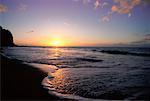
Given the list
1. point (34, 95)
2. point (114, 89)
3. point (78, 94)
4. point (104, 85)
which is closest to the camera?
point (34, 95)

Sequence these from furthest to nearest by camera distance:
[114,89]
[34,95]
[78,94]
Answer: [114,89]
[78,94]
[34,95]

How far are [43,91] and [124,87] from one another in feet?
8.77

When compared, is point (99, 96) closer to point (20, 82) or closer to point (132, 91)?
point (132, 91)


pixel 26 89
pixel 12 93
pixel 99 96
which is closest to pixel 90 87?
→ pixel 99 96

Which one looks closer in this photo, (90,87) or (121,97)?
(121,97)

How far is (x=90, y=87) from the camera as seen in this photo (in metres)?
6.55

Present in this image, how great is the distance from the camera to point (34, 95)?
17.5 ft

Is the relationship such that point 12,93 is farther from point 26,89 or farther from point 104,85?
point 104,85

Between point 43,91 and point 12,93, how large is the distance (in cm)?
86

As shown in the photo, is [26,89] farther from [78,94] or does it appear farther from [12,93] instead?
[78,94]

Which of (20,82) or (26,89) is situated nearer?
(26,89)

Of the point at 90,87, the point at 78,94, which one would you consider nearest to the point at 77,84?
the point at 90,87

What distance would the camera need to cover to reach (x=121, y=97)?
5.38m

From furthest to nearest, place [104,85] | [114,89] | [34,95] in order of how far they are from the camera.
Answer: [104,85] < [114,89] < [34,95]
